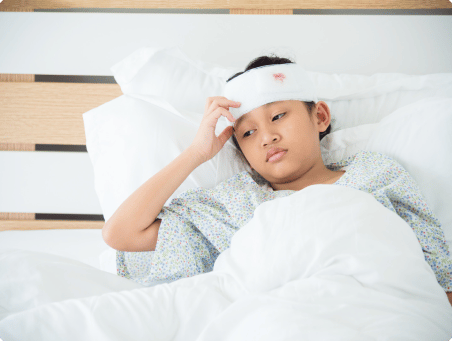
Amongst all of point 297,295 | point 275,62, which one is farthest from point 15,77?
point 297,295

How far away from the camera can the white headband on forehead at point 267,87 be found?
0.84 meters

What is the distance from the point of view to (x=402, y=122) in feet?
2.82

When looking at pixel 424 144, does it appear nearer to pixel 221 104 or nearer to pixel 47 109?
pixel 221 104

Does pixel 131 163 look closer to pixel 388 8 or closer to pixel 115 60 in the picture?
pixel 115 60

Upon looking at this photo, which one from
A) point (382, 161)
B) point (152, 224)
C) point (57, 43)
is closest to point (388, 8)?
point (382, 161)

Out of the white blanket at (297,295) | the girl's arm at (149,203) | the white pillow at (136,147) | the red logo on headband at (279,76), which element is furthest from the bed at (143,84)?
the white blanket at (297,295)

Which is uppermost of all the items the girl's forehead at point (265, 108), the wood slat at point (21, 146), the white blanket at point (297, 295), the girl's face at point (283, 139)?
the girl's forehead at point (265, 108)

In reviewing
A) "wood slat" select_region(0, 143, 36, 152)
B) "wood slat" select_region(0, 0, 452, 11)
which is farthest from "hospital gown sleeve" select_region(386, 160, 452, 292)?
"wood slat" select_region(0, 143, 36, 152)

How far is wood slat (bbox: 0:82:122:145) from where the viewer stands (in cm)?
121

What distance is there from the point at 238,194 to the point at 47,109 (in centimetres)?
89

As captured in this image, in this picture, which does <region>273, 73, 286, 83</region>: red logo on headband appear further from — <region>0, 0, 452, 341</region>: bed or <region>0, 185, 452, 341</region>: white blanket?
<region>0, 185, 452, 341</region>: white blanket

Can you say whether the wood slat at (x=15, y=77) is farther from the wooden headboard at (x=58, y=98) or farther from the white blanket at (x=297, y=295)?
the white blanket at (x=297, y=295)

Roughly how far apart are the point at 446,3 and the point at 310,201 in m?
1.12

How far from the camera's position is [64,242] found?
1.11 metres
